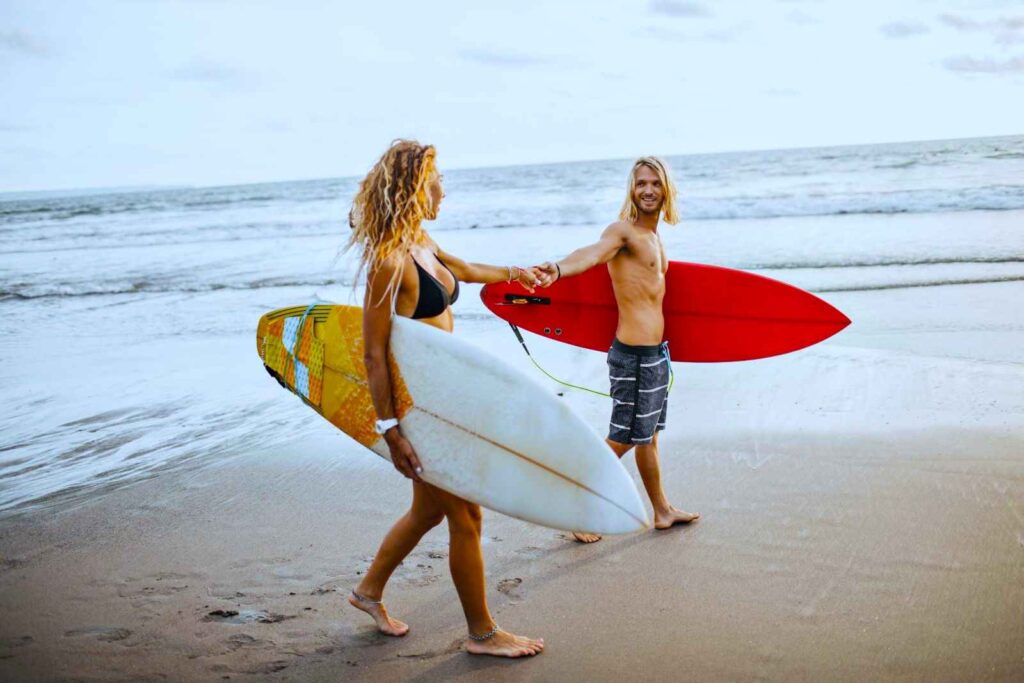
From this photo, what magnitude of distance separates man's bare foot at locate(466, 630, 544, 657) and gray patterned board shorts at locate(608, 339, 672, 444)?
47.1 inches

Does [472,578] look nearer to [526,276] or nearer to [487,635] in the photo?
[487,635]

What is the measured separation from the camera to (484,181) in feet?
127

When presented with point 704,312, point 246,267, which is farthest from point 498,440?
point 246,267

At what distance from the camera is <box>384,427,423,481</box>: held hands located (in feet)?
8.87

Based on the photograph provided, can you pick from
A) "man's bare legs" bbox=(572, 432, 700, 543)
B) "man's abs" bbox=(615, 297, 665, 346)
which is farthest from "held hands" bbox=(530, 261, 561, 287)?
"man's bare legs" bbox=(572, 432, 700, 543)

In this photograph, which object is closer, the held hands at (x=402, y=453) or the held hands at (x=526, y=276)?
the held hands at (x=402, y=453)

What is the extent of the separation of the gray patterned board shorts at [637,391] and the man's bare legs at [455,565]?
3.83ft

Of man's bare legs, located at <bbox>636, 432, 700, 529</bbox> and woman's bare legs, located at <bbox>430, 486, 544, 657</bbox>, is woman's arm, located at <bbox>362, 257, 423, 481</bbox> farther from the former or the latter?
man's bare legs, located at <bbox>636, 432, 700, 529</bbox>

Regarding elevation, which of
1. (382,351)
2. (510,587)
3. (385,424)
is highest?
(382,351)

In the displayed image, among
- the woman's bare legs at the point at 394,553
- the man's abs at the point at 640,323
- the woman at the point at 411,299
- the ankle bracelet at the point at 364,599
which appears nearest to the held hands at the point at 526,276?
the man's abs at the point at 640,323

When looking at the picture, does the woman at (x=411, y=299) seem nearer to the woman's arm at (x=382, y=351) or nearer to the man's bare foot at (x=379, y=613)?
the woman's arm at (x=382, y=351)

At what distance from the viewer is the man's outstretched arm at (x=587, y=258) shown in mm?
3768

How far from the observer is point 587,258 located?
3787mm

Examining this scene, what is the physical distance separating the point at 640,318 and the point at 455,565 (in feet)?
5.14
